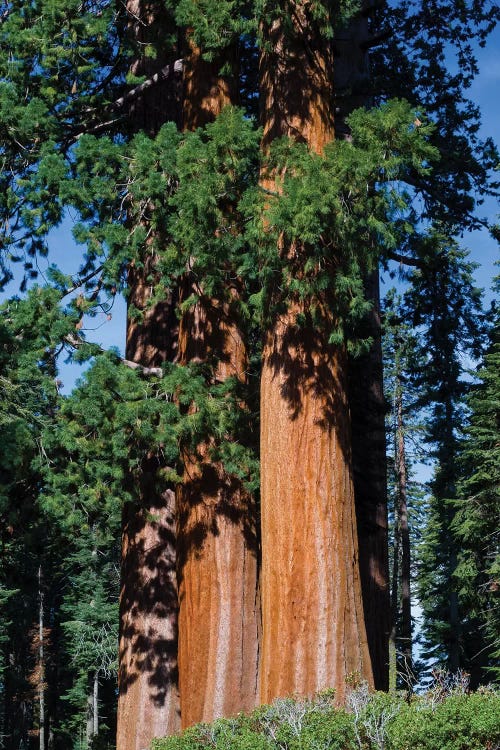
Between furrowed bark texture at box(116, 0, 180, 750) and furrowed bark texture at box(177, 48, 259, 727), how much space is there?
56cm

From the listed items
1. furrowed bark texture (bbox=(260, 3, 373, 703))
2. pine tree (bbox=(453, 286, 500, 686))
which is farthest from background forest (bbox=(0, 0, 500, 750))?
pine tree (bbox=(453, 286, 500, 686))

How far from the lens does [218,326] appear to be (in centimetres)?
771

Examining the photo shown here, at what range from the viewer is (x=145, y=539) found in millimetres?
8289

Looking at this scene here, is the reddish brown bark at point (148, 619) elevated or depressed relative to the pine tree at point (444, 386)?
depressed

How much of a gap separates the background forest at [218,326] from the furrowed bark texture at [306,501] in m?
0.01

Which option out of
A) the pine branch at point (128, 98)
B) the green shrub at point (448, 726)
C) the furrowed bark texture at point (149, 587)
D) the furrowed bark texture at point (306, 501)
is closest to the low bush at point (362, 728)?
the green shrub at point (448, 726)

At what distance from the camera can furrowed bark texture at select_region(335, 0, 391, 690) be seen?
810cm

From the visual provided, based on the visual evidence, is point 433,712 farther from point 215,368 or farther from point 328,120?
point 328,120

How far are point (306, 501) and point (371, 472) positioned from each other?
241cm

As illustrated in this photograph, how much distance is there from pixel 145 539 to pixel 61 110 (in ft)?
14.0

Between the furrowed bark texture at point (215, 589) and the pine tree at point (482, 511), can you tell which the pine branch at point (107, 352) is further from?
the pine tree at point (482, 511)

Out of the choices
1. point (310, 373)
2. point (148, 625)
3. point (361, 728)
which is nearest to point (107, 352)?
→ point (310, 373)

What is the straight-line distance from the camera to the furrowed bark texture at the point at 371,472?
810 cm

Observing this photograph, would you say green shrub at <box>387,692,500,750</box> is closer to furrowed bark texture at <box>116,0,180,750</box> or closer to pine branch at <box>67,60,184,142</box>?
furrowed bark texture at <box>116,0,180,750</box>
